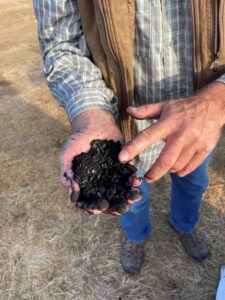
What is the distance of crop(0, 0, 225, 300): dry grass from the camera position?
2391 millimetres

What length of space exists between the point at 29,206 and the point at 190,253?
1.31 m

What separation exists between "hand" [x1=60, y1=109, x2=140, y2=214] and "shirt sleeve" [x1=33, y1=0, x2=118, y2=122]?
0.05 m

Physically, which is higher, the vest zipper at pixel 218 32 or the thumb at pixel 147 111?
the vest zipper at pixel 218 32

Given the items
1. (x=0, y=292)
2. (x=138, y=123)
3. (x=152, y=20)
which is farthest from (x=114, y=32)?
(x=0, y=292)

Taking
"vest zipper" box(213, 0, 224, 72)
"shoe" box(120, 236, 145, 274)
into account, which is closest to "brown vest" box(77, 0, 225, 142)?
"vest zipper" box(213, 0, 224, 72)

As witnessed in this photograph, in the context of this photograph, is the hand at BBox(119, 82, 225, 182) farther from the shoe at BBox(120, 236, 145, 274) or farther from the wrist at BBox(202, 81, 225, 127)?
the shoe at BBox(120, 236, 145, 274)

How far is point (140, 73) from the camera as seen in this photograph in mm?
1705

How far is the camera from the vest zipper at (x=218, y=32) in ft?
4.47

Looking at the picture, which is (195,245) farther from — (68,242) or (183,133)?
(183,133)

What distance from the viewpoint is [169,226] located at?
2744mm

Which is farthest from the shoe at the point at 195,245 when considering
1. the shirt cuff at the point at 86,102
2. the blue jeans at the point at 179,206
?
the shirt cuff at the point at 86,102

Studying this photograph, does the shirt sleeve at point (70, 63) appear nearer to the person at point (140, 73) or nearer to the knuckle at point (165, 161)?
the person at point (140, 73)

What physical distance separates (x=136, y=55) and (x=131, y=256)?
54.1 inches

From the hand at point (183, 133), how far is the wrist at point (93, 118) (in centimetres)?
23
